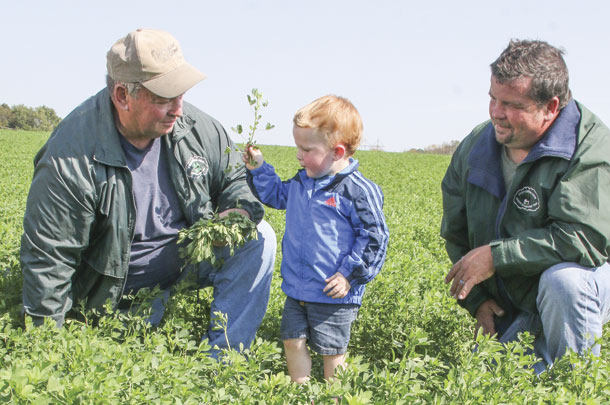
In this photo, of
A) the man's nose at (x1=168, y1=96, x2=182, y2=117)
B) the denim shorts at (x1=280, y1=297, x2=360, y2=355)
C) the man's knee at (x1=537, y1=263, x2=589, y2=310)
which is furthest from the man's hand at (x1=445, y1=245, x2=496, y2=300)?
the man's nose at (x1=168, y1=96, x2=182, y2=117)

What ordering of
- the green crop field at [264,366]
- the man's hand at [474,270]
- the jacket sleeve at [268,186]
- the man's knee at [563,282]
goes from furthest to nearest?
the jacket sleeve at [268,186] < the man's hand at [474,270] < the man's knee at [563,282] < the green crop field at [264,366]

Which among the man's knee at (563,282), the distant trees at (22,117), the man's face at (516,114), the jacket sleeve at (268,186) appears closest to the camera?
the man's knee at (563,282)

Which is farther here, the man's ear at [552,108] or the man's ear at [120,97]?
the man's ear at [120,97]

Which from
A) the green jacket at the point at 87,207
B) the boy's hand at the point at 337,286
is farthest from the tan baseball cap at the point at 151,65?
the boy's hand at the point at 337,286

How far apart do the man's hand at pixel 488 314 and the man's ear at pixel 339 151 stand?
1.34 meters

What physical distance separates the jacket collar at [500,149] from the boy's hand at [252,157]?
1290 mm

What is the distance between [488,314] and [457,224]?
595 mm

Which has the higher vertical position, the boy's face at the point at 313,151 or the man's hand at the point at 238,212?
the boy's face at the point at 313,151

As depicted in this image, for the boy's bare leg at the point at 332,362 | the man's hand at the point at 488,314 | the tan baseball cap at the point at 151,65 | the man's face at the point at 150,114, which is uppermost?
the tan baseball cap at the point at 151,65

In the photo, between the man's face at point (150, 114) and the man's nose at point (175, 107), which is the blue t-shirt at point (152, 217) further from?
the man's nose at point (175, 107)

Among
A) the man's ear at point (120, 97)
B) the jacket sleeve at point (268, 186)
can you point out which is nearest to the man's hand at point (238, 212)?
the jacket sleeve at point (268, 186)

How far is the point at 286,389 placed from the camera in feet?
7.89

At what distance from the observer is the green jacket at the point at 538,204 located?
127 inches

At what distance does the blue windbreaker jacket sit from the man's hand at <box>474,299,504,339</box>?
0.86 meters
